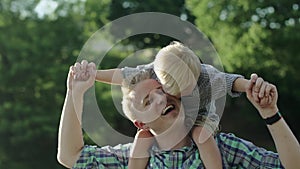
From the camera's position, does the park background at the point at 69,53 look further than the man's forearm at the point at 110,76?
Yes

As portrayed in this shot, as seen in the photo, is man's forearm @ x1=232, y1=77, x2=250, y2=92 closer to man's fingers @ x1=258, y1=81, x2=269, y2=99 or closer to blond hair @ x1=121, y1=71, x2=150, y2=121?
man's fingers @ x1=258, y1=81, x2=269, y2=99

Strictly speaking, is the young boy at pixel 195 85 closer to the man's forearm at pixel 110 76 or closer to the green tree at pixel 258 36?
the man's forearm at pixel 110 76

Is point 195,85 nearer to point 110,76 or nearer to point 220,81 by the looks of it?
point 220,81

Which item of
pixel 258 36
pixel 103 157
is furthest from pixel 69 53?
pixel 103 157

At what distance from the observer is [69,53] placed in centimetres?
912

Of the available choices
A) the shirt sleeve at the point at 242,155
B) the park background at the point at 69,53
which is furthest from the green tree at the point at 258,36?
the shirt sleeve at the point at 242,155

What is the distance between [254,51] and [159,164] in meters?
8.67

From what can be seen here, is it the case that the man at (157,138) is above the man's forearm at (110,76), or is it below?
below

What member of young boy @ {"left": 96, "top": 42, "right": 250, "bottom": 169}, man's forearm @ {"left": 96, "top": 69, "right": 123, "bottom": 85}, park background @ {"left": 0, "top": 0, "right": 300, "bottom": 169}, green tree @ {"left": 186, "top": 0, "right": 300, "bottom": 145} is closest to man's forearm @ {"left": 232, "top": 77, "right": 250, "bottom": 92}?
young boy @ {"left": 96, "top": 42, "right": 250, "bottom": 169}

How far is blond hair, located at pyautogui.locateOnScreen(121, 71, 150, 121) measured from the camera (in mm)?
1061

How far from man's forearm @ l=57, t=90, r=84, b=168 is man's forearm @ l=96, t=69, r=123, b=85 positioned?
64 mm

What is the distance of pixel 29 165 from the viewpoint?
8.69m

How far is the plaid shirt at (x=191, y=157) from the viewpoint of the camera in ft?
3.51

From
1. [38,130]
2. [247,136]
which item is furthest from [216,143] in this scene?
[247,136]
